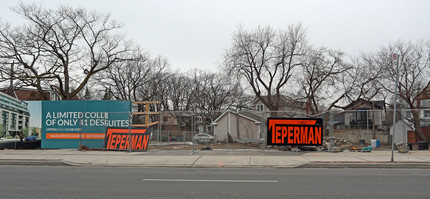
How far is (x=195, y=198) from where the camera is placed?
722 centimetres

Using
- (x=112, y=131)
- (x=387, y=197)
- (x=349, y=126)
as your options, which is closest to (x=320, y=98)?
(x=349, y=126)

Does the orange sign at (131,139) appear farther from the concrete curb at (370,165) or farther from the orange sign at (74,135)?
the concrete curb at (370,165)

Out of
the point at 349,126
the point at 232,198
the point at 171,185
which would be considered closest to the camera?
the point at 232,198

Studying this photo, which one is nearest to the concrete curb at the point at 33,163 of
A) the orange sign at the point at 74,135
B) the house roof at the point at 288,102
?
the orange sign at the point at 74,135

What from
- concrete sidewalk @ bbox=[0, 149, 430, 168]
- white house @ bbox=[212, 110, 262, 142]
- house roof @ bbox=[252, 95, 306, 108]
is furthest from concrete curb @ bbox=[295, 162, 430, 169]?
house roof @ bbox=[252, 95, 306, 108]

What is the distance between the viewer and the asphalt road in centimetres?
766

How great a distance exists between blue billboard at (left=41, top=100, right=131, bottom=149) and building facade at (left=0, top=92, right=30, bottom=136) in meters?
1.28

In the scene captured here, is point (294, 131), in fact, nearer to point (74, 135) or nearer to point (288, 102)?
point (74, 135)

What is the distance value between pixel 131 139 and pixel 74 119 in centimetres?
418

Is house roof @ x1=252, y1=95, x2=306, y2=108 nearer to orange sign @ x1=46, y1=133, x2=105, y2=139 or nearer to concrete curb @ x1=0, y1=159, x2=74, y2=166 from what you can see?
orange sign @ x1=46, y1=133, x2=105, y2=139

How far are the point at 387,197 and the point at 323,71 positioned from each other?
26.2m

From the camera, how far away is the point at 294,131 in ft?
53.5

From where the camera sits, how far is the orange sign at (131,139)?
1739cm

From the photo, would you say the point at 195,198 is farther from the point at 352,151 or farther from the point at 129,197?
the point at 352,151
